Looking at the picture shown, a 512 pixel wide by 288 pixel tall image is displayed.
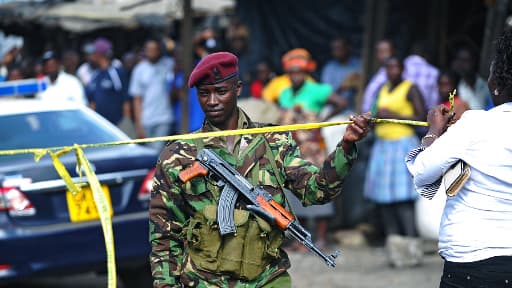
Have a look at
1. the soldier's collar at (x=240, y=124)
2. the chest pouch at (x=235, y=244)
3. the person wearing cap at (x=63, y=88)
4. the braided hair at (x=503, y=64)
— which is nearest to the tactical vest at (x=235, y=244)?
the chest pouch at (x=235, y=244)

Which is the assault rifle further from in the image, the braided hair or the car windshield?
the car windshield

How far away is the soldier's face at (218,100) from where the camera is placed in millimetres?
3742

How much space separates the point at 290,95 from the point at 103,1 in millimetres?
16193

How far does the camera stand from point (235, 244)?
12.0 feet

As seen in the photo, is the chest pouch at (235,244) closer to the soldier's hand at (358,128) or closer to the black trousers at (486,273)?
the soldier's hand at (358,128)

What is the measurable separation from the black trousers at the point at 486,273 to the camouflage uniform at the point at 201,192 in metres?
0.62

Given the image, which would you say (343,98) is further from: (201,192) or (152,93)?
(201,192)

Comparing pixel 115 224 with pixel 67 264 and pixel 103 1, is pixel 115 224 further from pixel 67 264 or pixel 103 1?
pixel 103 1

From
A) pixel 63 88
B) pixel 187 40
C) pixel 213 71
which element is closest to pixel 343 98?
pixel 187 40

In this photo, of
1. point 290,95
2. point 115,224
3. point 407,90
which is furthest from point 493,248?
point 290,95

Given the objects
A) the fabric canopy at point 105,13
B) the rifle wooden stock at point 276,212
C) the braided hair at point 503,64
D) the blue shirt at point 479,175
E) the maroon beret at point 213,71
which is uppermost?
the braided hair at point 503,64

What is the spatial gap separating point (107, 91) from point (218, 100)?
7544 mm

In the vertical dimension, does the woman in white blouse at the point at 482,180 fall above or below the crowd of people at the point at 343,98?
above

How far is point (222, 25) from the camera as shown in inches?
628
